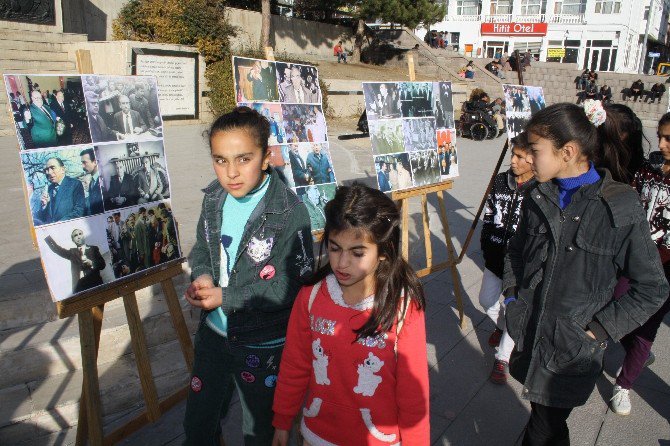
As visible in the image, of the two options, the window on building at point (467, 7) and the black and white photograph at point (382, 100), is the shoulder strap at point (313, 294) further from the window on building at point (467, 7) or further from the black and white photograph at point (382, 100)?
the window on building at point (467, 7)

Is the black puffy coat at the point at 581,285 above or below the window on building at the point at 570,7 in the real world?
below

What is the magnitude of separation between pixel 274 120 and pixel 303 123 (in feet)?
0.89

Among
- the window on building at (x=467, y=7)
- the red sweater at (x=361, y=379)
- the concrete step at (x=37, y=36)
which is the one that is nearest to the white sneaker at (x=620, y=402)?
the red sweater at (x=361, y=379)

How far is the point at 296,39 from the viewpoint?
84.5 feet

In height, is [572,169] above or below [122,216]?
above

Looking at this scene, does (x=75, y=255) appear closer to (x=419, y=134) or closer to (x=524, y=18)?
(x=419, y=134)

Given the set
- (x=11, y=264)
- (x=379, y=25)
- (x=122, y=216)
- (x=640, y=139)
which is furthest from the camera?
(x=379, y=25)

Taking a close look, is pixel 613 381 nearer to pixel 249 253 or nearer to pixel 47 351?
pixel 249 253

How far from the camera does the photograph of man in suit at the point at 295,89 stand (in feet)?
11.9

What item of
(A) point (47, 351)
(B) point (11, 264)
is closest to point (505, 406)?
(A) point (47, 351)

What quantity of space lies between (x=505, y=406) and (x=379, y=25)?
3327cm

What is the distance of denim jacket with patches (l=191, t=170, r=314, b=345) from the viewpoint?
6.45ft

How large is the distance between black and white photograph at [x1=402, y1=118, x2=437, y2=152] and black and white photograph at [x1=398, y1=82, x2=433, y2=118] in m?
0.05

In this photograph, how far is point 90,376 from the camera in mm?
2328
